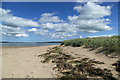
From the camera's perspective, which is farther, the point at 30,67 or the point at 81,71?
the point at 30,67

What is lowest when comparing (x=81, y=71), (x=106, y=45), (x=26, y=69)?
(x=26, y=69)

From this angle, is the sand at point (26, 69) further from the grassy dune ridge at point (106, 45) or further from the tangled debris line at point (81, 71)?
the grassy dune ridge at point (106, 45)

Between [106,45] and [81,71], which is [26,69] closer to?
[81,71]

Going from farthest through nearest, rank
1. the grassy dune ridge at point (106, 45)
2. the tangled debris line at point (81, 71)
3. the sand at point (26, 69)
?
the grassy dune ridge at point (106, 45)
the sand at point (26, 69)
the tangled debris line at point (81, 71)

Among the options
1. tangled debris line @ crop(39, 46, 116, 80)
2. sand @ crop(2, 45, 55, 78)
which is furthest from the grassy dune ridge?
sand @ crop(2, 45, 55, 78)

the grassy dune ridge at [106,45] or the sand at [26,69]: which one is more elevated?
the grassy dune ridge at [106,45]

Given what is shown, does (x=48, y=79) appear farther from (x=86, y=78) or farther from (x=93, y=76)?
(x=93, y=76)

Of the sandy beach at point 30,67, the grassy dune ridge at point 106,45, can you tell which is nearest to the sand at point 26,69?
the sandy beach at point 30,67

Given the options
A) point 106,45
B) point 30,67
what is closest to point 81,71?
point 30,67

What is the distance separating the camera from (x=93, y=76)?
12.2ft

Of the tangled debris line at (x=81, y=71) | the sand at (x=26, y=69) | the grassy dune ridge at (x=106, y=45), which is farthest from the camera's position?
the grassy dune ridge at (x=106, y=45)

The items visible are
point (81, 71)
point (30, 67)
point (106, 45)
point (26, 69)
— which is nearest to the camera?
point (81, 71)

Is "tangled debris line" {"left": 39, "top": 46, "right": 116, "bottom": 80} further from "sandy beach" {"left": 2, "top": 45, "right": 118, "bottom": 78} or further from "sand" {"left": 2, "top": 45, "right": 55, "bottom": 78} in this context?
"sand" {"left": 2, "top": 45, "right": 55, "bottom": 78}

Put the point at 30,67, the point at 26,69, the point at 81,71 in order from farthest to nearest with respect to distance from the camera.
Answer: the point at 30,67 < the point at 26,69 < the point at 81,71
